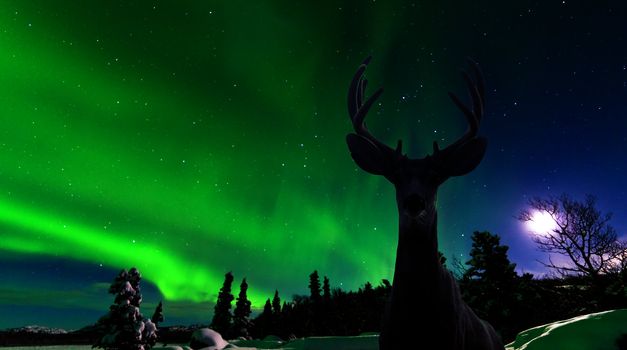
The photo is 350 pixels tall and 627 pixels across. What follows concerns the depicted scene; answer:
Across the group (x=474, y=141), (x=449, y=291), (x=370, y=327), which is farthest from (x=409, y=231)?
(x=370, y=327)

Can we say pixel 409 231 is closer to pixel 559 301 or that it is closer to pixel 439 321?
pixel 439 321

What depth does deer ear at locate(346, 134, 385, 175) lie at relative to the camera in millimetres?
4398

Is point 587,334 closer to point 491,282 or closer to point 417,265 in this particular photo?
point 417,265

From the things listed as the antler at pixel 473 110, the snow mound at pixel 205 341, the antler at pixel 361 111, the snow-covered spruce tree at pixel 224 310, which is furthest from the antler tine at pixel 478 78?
the snow-covered spruce tree at pixel 224 310

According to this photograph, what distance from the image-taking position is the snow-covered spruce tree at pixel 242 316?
200 feet

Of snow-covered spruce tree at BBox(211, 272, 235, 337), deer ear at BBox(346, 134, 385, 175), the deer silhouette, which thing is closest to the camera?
the deer silhouette

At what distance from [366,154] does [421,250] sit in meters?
1.32

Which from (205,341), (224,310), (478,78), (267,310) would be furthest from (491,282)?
(267,310)

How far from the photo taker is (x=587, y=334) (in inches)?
289

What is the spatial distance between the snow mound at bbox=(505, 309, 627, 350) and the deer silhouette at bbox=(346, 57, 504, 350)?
4.17 m

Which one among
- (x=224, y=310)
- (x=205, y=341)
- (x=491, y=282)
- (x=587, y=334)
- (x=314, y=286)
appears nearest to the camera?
(x=587, y=334)

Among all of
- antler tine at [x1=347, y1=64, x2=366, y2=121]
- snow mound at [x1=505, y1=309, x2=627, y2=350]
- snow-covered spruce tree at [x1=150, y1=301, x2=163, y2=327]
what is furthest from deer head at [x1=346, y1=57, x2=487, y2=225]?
snow-covered spruce tree at [x1=150, y1=301, x2=163, y2=327]

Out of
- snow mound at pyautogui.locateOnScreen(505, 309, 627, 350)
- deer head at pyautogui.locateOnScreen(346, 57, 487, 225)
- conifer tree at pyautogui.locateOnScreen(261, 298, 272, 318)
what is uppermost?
conifer tree at pyautogui.locateOnScreen(261, 298, 272, 318)

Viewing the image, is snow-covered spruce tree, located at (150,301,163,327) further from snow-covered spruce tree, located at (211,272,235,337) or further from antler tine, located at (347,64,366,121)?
antler tine, located at (347,64,366,121)
